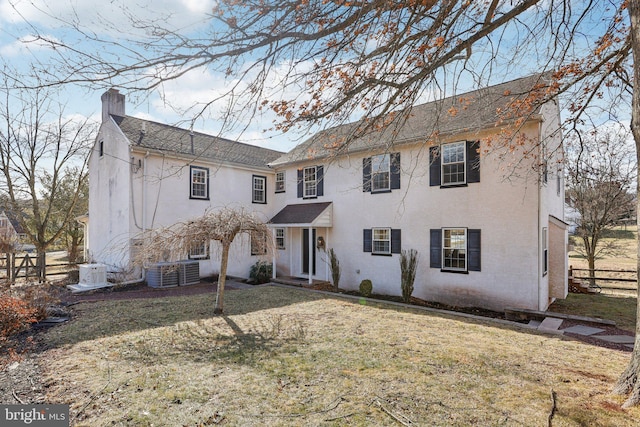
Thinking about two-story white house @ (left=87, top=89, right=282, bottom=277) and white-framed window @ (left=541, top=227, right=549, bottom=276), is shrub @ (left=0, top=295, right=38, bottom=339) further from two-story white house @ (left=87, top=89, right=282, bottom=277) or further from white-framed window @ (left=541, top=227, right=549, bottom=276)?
white-framed window @ (left=541, top=227, right=549, bottom=276)

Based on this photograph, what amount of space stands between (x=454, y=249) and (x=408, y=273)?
5.52ft

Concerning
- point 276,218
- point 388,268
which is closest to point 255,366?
point 388,268

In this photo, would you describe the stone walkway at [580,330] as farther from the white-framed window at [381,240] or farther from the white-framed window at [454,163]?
the white-framed window at [381,240]

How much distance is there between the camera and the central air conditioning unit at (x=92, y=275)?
38.1ft

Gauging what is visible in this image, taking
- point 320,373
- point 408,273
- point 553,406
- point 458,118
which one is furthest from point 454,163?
point 320,373

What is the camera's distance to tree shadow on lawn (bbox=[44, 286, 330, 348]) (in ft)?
21.8

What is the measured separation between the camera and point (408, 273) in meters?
10.7

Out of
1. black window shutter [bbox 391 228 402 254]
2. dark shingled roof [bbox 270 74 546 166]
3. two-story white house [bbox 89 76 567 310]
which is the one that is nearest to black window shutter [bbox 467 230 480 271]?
two-story white house [bbox 89 76 567 310]

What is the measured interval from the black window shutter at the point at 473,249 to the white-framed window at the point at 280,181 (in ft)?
30.1

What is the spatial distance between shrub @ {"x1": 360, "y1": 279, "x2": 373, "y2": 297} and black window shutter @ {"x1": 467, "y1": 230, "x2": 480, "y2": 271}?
336 centimetres

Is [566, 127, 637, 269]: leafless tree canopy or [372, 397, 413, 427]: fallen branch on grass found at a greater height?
[566, 127, 637, 269]: leafless tree canopy

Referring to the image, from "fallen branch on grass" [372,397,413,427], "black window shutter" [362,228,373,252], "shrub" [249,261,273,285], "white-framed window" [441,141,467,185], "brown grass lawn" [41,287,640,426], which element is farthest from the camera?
"shrub" [249,261,273,285]

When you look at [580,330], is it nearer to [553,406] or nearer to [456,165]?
[553,406]

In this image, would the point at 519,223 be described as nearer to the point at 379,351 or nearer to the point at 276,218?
the point at 379,351
